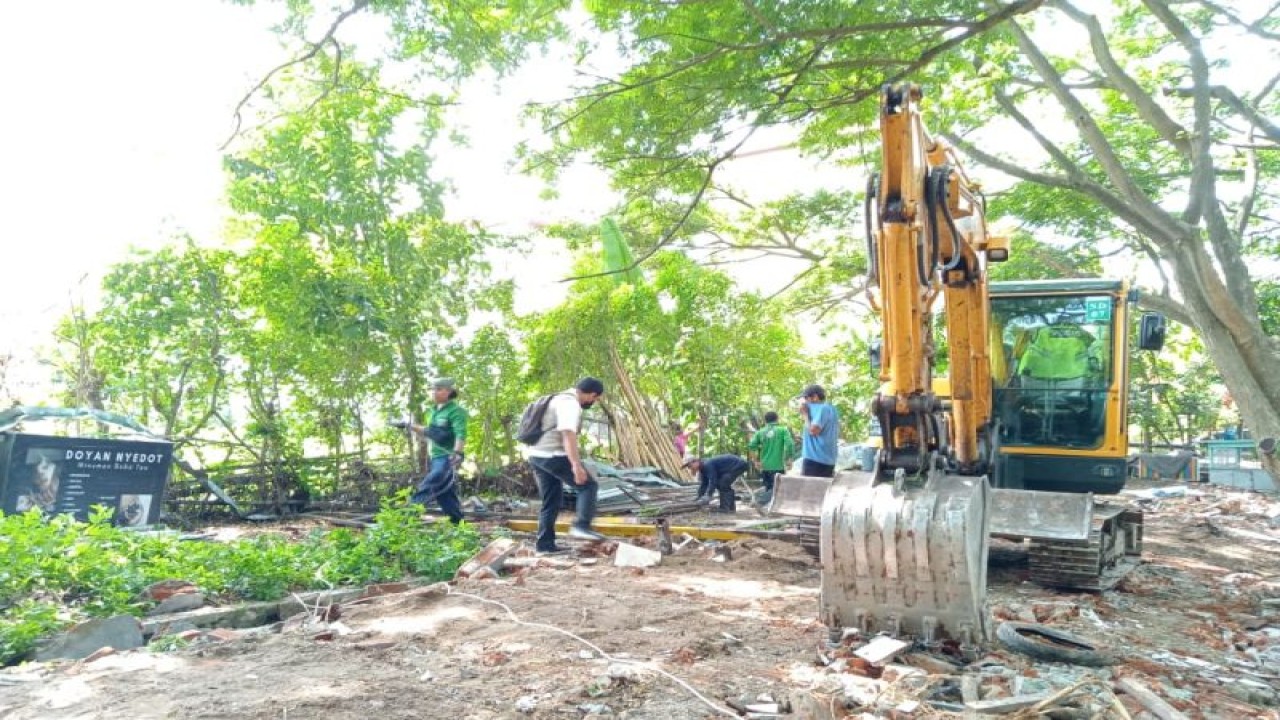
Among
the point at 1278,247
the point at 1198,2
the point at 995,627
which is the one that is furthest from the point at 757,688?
the point at 1278,247

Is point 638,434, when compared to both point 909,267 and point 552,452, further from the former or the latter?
point 909,267

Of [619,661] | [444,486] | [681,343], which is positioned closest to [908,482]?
[619,661]

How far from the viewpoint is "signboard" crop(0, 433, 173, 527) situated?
26.4 feet

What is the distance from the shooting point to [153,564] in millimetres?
6734

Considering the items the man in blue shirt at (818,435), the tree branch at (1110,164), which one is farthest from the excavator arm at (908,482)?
the tree branch at (1110,164)

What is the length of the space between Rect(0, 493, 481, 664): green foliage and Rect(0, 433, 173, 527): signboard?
1162mm

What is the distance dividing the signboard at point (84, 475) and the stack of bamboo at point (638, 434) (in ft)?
28.0

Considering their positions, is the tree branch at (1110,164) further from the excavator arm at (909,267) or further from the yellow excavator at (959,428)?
the excavator arm at (909,267)

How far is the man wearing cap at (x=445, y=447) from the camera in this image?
980 centimetres

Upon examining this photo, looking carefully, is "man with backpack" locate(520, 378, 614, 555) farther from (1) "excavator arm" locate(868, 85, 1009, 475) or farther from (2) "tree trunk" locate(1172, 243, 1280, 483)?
(2) "tree trunk" locate(1172, 243, 1280, 483)

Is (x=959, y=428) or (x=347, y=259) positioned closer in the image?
(x=959, y=428)

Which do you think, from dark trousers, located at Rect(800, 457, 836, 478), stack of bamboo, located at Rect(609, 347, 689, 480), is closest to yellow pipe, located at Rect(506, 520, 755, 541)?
dark trousers, located at Rect(800, 457, 836, 478)

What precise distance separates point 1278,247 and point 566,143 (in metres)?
13.8

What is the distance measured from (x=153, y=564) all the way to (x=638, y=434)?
1060 cm
